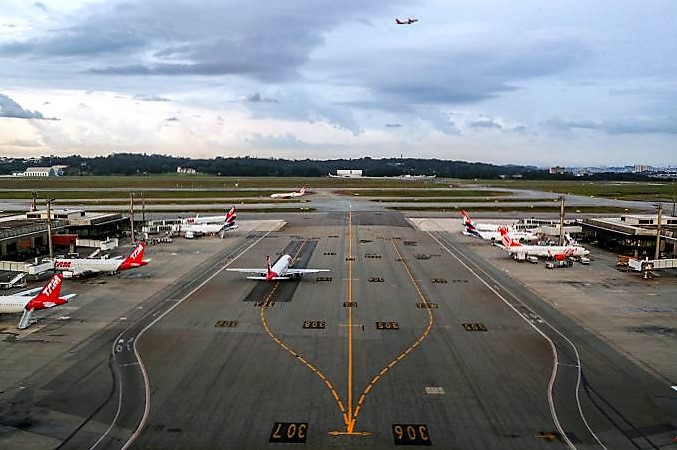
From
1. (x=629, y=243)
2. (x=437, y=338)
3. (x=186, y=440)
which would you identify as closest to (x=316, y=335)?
(x=437, y=338)

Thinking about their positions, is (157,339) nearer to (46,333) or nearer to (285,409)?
(46,333)

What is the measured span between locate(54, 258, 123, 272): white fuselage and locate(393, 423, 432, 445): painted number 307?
48.3 m

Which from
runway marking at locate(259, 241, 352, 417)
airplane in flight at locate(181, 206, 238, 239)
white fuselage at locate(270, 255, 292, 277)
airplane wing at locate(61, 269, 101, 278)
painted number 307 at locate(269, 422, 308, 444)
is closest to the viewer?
painted number 307 at locate(269, 422, 308, 444)

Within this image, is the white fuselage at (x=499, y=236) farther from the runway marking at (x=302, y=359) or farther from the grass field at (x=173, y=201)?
the grass field at (x=173, y=201)

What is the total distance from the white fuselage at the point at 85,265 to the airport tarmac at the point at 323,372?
2172 millimetres

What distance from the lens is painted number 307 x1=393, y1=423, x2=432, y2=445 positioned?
28.7 m

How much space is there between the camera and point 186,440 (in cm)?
2902

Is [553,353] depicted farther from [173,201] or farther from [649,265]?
[173,201]

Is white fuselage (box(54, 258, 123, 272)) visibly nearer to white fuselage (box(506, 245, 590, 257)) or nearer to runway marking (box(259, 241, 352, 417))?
runway marking (box(259, 241, 352, 417))

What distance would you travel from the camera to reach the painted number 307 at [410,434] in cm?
2873

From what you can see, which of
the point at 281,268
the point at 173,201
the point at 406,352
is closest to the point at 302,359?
the point at 406,352

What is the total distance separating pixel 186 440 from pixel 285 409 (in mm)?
5655

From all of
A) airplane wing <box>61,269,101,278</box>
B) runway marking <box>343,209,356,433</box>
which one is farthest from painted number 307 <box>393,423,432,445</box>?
airplane wing <box>61,269,101,278</box>

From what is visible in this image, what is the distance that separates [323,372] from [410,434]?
9.80 meters
